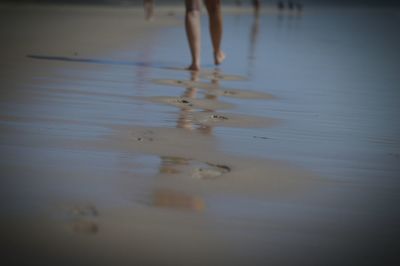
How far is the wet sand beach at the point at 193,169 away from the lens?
1422 mm

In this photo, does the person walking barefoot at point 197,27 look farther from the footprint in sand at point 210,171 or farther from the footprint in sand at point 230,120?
the footprint in sand at point 210,171

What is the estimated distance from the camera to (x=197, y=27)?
16.8ft

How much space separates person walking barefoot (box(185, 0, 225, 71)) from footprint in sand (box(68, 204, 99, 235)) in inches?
137

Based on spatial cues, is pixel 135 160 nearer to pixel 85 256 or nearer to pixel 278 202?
pixel 278 202

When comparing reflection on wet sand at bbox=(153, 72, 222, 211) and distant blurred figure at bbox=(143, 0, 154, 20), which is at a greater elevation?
reflection on wet sand at bbox=(153, 72, 222, 211)

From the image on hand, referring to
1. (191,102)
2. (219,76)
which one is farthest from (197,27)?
(191,102)

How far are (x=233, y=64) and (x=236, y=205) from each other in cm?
402

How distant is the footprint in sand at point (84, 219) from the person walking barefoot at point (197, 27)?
3480 mm

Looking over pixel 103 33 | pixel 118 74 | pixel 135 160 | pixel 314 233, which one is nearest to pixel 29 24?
pixel 103 33

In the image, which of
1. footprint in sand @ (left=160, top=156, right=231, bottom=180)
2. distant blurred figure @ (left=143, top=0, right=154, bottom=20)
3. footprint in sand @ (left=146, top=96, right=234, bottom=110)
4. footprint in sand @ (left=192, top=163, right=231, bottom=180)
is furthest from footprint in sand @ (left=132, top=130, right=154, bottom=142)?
distant blurred figure @ (left=143, top=0, right=154, bottom=20)

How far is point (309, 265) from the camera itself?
4.49 ft

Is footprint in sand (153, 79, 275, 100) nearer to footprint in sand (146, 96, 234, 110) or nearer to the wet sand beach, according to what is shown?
the wet sand beach

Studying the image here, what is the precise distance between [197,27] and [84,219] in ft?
12.4

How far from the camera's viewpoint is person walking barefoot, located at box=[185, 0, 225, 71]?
510cm
